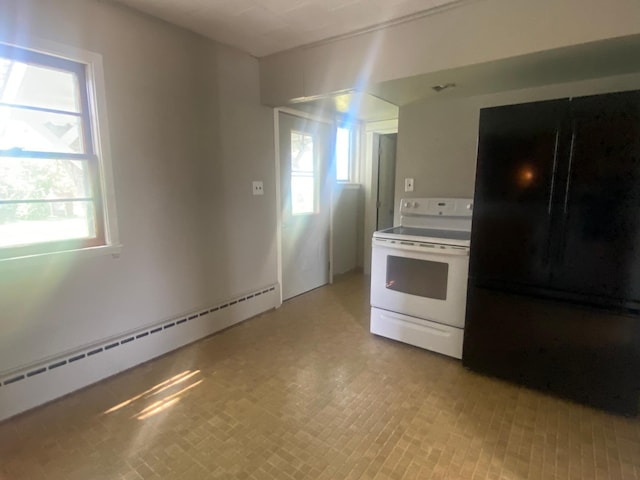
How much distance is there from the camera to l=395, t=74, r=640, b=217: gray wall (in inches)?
111

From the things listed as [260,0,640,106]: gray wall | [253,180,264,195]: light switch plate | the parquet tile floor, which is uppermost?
[260,0,640,106]: gray wall

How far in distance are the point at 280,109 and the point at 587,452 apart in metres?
3.38

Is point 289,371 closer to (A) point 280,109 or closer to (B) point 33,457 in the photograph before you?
(B) point 33,457

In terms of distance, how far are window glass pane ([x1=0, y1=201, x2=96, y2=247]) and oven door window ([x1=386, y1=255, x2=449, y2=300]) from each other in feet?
7.10

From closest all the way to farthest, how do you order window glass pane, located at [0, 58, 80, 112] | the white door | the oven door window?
window glass pane, located at [0, 58, 80, 112] → the oven door window → the white door

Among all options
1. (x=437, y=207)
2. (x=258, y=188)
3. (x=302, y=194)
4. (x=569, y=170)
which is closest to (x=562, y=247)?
(x=569, y=170)

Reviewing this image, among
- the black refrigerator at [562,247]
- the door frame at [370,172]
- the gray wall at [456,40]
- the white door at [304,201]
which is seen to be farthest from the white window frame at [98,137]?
the door frame at [370,172]

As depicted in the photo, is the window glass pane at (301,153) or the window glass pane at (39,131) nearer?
the window glass pane at (39,131)

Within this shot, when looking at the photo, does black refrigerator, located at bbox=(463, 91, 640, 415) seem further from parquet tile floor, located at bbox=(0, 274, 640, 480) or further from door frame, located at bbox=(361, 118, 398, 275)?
door frame, located at bbox=(361, 118, 398, 275)

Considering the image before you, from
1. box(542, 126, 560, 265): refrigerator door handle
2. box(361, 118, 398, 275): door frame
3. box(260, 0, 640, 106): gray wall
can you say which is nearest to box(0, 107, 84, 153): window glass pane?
box(260, 0, 640, 106): gray wall

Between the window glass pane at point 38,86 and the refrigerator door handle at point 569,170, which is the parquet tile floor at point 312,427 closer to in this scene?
the refrigerator door handle at point 569,170

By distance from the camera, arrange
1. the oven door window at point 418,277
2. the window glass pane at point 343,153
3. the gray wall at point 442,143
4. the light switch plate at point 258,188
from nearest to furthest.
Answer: the oven door window at point 418,277
the gray wall at point 442,143
the light switch plate at point 258,188
the window glass pane at point 343,153

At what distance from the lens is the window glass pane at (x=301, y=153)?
144 inches

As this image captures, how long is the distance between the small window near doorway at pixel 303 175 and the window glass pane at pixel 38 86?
2.03 meters
